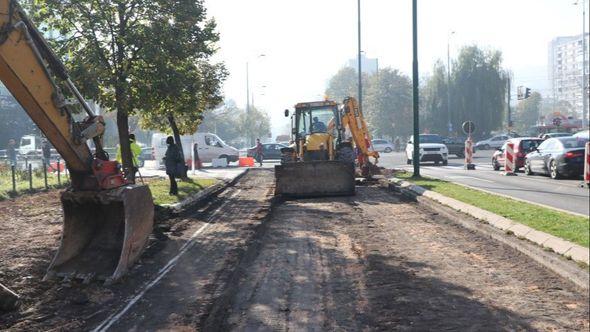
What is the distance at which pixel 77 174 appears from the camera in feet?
27.6

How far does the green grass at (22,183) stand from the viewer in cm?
2016

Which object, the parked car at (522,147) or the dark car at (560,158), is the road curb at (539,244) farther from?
the parked car at (522,147)

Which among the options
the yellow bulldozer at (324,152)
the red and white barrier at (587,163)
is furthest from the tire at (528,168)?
the red and white barrier at (587,163)

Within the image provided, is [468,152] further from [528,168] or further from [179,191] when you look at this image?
[179,191]

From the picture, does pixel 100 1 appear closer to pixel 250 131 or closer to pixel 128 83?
pixel 128 83

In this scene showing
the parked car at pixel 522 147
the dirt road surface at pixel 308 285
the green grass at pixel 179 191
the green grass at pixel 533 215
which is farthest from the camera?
the parked car at pixel 522 147

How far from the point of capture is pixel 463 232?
35.6 feet

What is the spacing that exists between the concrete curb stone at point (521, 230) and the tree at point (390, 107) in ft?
244

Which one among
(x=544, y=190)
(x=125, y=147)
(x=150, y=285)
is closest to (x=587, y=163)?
(x=544, y=190)

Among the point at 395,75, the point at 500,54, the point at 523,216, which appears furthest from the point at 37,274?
the point at 395,75

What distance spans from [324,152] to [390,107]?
7070cm

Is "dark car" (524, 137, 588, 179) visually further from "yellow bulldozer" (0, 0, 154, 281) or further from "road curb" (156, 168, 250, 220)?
"yellow bulldozer" (0, 0, 154, 281)

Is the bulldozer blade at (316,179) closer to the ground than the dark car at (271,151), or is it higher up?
closer to the ground

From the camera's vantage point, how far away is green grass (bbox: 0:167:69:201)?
66.1 feet
